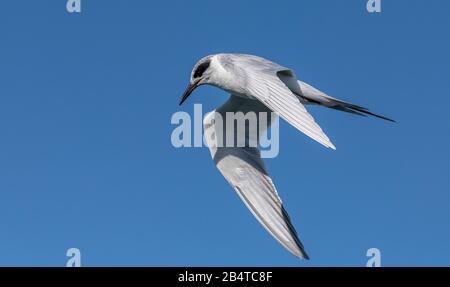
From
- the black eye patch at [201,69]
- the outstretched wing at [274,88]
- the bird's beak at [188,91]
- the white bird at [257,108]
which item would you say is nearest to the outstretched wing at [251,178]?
the white bird at [257,108]

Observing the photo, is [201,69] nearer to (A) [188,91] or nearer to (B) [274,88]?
(A) [188,91]

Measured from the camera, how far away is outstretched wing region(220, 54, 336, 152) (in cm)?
536

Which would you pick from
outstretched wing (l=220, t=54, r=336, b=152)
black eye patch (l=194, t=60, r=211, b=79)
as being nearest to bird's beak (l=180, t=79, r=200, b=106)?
black eye patch (l=194, t=60, r=211, b=79)

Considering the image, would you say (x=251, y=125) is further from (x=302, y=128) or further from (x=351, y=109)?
(x=302, y=128)

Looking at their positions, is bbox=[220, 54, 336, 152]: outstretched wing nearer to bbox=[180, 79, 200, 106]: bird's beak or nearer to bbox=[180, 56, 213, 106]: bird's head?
bbox=[180, 56, 213, 106]: bird's head

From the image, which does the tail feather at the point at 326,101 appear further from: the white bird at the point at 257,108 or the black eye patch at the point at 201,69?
the black eye patch at the point at 201,69

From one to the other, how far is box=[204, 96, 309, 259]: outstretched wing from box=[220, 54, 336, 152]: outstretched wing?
899 mm

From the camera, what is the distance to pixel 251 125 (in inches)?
319

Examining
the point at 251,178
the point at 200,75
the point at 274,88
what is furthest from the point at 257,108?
the point at 274,88

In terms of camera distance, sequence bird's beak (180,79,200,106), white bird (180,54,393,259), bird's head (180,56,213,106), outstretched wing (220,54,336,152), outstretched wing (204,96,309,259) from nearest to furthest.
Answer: outstretched wing (220,54,336,152), white bird (180,54,393,259), outstretched wing (204,96,309,259), bird's head (180,56,213,106), bird's beak (180,79,200,106)

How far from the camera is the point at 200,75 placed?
772 cm

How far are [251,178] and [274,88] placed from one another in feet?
5.39

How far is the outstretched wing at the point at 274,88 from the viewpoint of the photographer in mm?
5359
